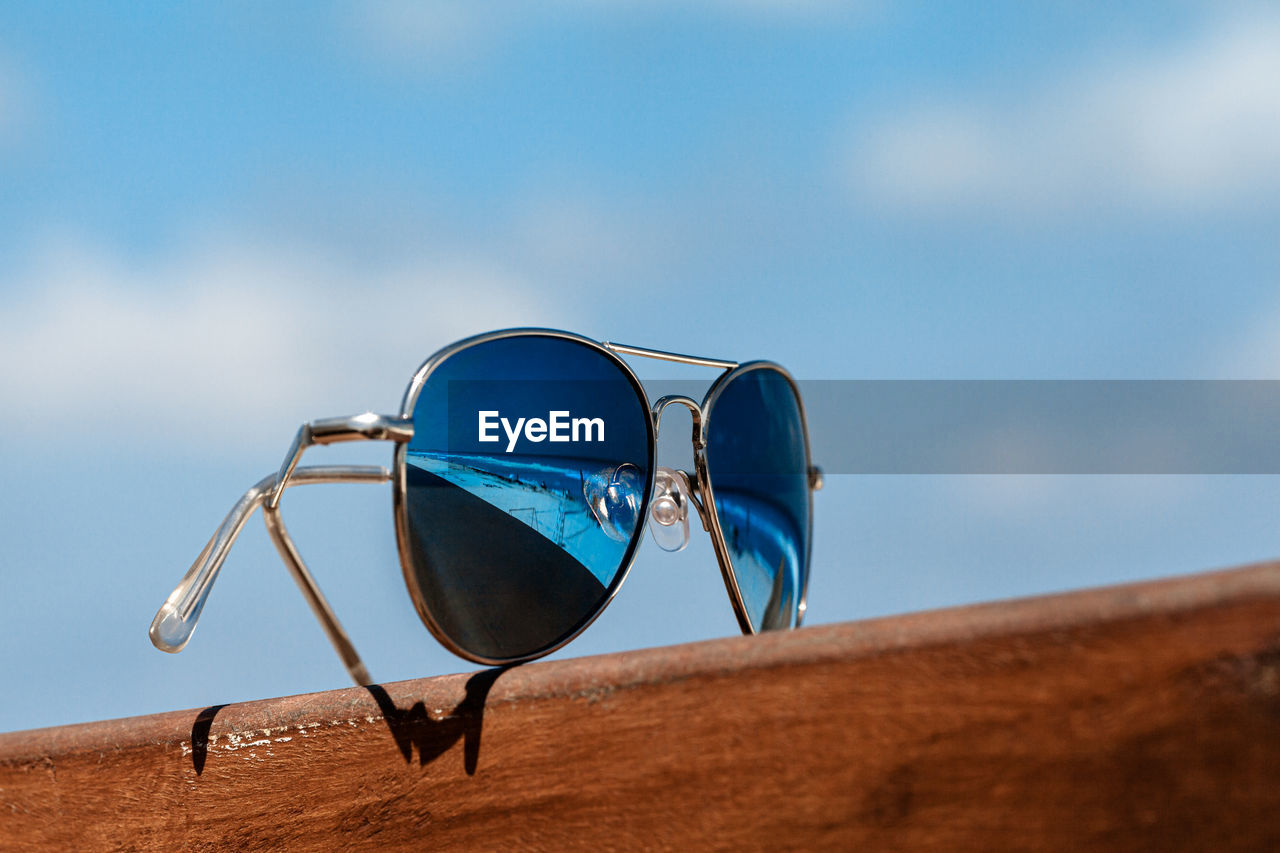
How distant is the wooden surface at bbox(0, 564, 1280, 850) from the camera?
0.18 m

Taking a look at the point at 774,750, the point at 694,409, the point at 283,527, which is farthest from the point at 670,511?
the point at 774,750

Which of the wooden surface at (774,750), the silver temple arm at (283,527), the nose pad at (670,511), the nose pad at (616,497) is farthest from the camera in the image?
the nose pad at (670,511)

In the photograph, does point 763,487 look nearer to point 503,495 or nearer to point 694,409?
point 694,409

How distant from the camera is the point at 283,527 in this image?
1.47 feet

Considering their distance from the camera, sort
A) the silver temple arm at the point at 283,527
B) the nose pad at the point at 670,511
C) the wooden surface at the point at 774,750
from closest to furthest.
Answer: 1. the wooden surface at the point at 774,750
2. the silver temple arm at the point at 283,527
3. the nose pad at the point at 670,511

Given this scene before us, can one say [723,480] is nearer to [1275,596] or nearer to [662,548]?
[662,548]

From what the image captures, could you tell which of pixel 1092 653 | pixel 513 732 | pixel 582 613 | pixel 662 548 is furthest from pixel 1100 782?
pixel 662 548

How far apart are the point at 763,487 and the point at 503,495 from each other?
0.34 m

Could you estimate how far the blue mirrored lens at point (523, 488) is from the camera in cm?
37

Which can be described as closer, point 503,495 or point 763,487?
point 503,495

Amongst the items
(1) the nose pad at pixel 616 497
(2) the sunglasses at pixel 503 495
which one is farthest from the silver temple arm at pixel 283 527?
(1) the nose pad at pixel 616 497

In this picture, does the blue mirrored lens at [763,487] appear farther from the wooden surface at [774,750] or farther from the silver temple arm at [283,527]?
the wooden surface at [774,750]

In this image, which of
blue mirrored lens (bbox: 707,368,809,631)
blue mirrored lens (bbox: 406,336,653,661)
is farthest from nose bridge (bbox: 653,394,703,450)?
blue mirrored lens (bbox: 406,336,653,661)

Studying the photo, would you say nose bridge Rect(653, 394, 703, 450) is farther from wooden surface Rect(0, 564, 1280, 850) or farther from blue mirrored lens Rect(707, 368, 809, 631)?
wooden surface Rect(0, 564, 1280, 850)
